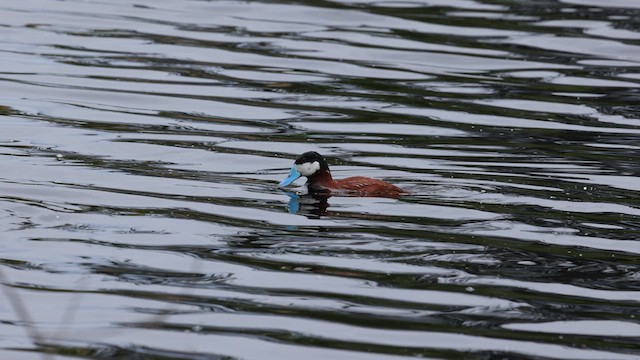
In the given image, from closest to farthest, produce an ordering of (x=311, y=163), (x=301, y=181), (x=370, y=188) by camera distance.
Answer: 1. (x=370, y=188)
2. (x=311, y=163)
3. (x=301, y=181)

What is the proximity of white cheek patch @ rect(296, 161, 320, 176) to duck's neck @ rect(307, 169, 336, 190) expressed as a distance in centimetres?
4

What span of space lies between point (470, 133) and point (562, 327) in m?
6.23

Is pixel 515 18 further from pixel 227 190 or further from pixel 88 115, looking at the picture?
pixel 227 190

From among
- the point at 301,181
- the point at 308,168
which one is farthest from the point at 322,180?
the point at 301,181

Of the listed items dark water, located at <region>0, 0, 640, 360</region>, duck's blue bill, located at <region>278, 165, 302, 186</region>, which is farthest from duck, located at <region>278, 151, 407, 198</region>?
dark water, located at <region>0, 0, 640, 360</region>

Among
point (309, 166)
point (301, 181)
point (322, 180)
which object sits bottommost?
point (301, 181)

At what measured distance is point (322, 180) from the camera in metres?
12.1

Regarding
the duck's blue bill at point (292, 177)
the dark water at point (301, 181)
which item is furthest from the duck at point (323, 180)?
the dark water at point (301, 181)

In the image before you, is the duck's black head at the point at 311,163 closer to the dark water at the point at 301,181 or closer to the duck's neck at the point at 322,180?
the duck's neck at the point at 322,180

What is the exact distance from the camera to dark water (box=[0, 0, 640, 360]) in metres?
8.30

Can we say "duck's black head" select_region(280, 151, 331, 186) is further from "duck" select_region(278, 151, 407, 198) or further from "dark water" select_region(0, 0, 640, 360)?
"dark water" select_region(0, 0, 640, 360)

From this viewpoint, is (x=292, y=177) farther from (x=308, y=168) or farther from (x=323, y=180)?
(x=323, y=180)

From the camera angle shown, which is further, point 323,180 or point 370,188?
point 323,180

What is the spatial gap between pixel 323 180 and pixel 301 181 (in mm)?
857
